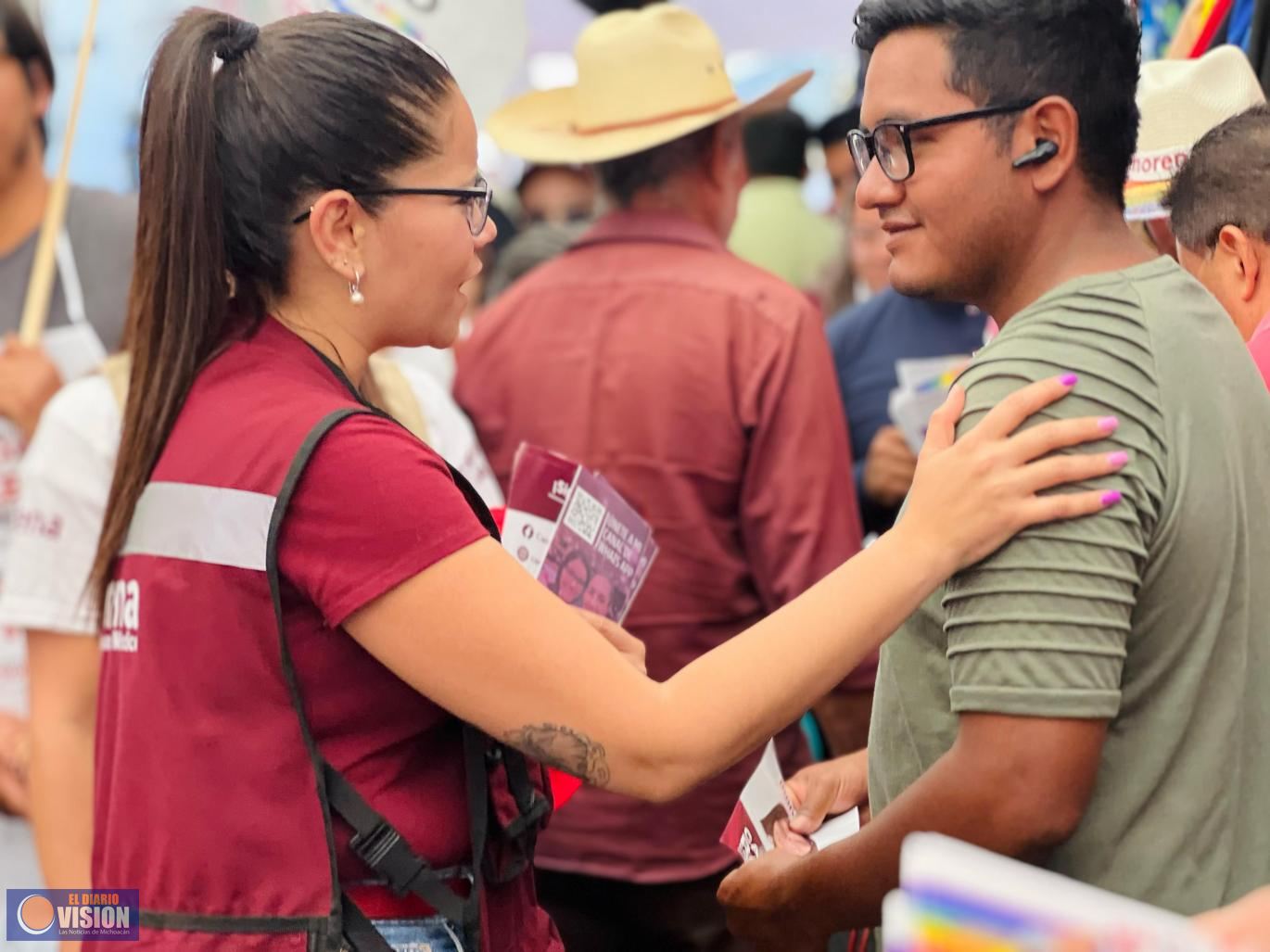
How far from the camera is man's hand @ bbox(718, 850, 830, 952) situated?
1845 mm

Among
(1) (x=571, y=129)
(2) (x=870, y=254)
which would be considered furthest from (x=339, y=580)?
(2) (x=870, y=254)

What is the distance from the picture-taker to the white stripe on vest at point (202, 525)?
5.72ft

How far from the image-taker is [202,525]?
1.79 m

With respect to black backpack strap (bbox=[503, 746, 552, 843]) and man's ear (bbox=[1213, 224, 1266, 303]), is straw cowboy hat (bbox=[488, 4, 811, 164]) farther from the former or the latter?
black backpack strap (bbox=[503, 746, 552, 843])

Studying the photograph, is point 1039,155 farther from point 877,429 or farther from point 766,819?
point 877,429

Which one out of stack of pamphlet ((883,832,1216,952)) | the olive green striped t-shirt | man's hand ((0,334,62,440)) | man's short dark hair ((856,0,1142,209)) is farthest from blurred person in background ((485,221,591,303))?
stack of pamphlet ((883,832,1216,952))

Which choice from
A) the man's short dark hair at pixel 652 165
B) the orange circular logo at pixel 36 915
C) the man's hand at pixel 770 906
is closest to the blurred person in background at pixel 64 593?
the orange circular logo at pixel 36 915

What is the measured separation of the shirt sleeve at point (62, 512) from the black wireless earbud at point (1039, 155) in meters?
1.64

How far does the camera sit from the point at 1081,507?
1.52 meters

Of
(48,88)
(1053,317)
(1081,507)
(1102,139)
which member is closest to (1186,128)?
(1102,139)

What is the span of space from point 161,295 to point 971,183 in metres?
1.02

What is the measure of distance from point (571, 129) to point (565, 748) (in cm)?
226

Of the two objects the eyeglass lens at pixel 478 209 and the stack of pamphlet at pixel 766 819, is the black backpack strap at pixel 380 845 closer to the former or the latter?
the stack of pamphlet at pixel 766 819

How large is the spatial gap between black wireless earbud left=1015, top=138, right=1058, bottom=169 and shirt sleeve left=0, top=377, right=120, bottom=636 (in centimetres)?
164
